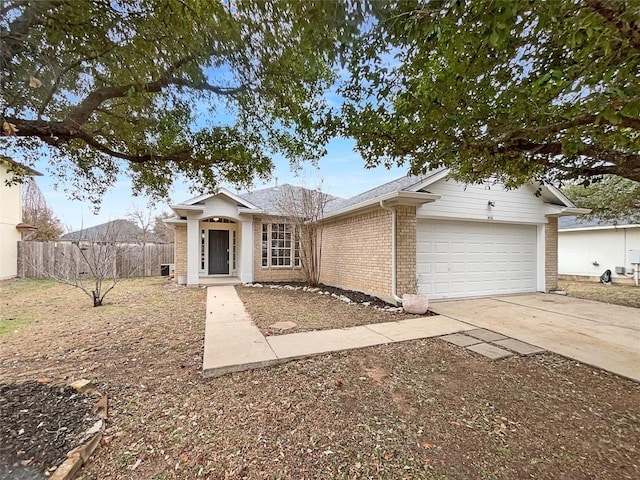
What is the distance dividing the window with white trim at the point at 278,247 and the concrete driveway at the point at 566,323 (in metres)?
6.53

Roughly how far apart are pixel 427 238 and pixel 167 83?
6904 millimetres

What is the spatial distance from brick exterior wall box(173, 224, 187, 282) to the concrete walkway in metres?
6.42

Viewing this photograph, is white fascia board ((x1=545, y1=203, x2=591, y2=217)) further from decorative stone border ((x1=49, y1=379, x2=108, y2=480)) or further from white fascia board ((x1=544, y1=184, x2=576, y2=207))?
decorative stone border ((x1=49, y1=379, x2=108, y2=480))

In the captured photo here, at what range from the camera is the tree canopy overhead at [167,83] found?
2.96 meters

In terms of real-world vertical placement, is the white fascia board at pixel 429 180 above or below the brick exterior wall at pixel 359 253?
above

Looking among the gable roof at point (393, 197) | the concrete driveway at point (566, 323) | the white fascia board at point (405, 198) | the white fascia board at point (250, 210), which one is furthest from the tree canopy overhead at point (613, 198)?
the white fascia board at point (250, 210)

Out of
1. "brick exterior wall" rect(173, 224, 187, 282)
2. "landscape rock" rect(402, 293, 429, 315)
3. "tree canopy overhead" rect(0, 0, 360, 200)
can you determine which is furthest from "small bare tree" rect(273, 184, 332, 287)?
"tree canopy overhead" rect(0, 0, 360, 200)

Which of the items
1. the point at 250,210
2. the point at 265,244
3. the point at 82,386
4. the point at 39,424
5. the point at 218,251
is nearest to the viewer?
the point at 39,424

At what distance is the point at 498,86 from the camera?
147 inches

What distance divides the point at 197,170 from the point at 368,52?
332 centimetres

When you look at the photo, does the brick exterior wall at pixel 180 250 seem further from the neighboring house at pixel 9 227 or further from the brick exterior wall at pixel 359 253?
the neighboring house at pixel 9 227

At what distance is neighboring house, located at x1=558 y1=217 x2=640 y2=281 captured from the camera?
44.0 feet

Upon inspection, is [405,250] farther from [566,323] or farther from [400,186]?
[566,323]

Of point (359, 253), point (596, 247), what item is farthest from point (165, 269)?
point (596, 247)
